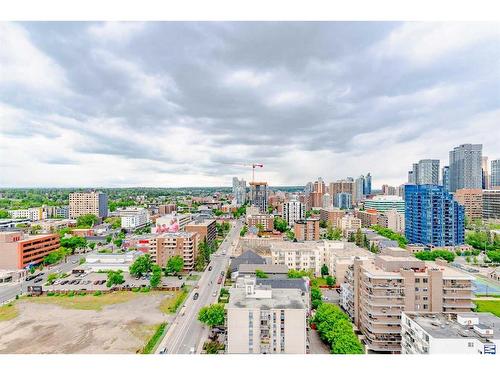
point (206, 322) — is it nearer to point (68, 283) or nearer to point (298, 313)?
point (298, 313)

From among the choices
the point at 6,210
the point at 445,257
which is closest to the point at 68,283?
the point at 445,257

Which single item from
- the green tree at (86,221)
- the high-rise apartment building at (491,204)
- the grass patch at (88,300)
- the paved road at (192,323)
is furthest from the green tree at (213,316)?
the high-rise apartment building at (491,204)

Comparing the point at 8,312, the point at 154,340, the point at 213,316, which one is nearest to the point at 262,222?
the point at 213,316

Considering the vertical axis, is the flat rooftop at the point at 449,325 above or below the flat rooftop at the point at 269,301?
below

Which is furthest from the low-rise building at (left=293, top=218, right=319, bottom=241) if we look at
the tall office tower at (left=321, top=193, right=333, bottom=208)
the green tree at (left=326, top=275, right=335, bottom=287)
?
the tall office tower at (left=321, top=193, right=333, bottom=208)

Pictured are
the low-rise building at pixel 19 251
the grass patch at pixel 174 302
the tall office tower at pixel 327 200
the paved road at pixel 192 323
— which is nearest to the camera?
the paved road at pixel 192 323

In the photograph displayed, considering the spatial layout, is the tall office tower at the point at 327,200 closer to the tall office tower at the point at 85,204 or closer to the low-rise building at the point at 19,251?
the tall office tower at the point at 85,204
